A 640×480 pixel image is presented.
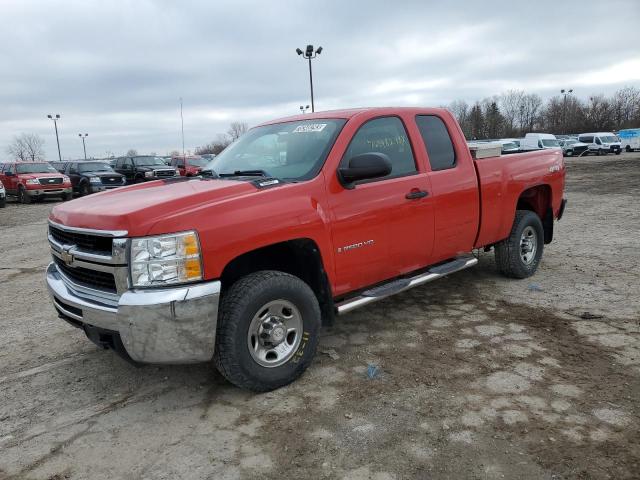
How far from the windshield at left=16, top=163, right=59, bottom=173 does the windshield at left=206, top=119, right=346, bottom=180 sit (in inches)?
744

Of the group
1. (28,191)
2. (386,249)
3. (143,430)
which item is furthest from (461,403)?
(28,191)

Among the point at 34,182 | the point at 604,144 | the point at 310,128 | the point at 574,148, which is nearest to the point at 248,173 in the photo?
the point at 310,128

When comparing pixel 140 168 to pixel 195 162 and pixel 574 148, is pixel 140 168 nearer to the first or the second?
pixel 195 162

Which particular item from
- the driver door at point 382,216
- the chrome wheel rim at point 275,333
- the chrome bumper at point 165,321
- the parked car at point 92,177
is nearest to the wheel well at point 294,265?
the driver door at point 382,216

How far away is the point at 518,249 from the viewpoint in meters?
5.74

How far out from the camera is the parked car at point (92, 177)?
67.4 feet

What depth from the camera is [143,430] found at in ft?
10.1

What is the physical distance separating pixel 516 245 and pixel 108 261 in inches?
174

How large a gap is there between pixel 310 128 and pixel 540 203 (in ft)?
11.6

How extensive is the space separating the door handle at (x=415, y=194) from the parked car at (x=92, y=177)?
715 inches

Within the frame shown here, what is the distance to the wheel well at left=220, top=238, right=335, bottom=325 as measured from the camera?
3551 millimetres

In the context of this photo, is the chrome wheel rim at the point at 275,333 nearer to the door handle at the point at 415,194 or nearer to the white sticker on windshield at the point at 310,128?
the door handle at the point at 415,194

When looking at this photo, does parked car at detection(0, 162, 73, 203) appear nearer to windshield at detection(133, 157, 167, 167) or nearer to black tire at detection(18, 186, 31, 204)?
black tire at detection(18, 186, 31, 204)

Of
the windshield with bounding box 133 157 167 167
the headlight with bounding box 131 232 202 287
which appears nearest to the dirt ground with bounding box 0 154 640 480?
the headlight with bounding box 131 232 202 287
